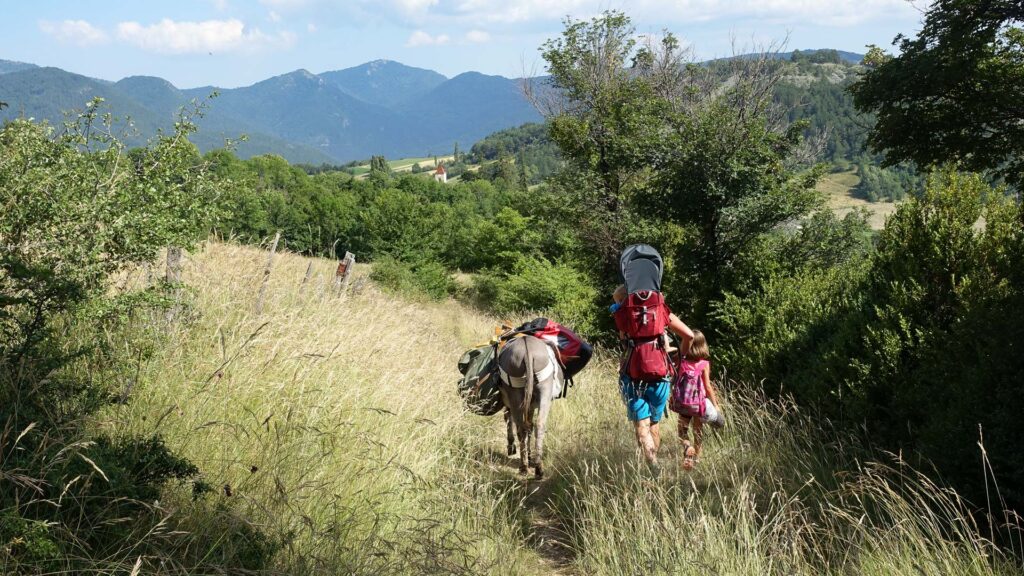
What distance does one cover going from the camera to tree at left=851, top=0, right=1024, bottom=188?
31.6 feet

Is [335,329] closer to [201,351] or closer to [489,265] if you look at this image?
[201,351]

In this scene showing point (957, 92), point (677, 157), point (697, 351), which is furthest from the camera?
point (677, 157)

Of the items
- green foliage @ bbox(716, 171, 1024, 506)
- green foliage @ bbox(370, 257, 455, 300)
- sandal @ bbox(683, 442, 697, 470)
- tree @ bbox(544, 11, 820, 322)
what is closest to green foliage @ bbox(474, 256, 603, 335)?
tree @ bbox(544, 11, 820, 322)

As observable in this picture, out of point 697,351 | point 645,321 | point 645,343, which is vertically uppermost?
point 645,321

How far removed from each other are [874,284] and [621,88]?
13706 millimetres

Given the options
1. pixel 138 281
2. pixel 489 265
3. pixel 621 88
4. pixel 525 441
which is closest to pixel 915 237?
pixel 525 441

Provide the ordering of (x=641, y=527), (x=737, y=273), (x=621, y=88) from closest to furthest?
(x=641, y=527), (x=737, y=273), (x=621, y=88)

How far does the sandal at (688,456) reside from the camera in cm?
510

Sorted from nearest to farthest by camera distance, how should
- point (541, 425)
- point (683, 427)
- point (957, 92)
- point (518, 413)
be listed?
1. point (683, 427)
2. point (541, 425)
3. point (518, 413)
4. point (957, 92)

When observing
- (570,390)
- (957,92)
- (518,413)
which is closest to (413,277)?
(570,390)

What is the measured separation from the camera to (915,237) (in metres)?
6.78

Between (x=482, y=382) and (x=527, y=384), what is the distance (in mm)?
676

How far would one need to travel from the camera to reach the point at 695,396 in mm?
5738

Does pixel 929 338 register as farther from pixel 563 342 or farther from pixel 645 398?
pixel 563 342
